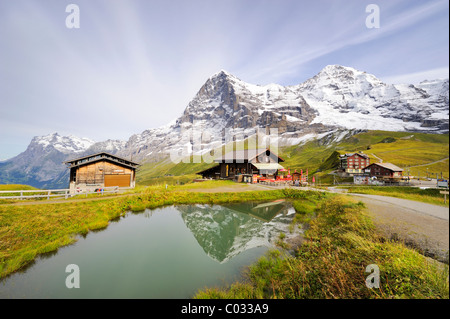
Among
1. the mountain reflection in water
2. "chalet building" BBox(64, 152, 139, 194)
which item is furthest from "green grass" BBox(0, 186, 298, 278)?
"chalet building" BBox(64, 152, 139, 194)

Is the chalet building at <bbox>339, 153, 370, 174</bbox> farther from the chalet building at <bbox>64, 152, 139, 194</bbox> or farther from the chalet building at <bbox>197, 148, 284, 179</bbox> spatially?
the chalet building at <bbox>64, 152, 139, 194</bbox>

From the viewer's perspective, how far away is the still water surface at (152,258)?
7.97 meters

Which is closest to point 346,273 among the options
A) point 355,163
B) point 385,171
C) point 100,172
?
point 100,172

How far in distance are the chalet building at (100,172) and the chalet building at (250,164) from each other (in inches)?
880

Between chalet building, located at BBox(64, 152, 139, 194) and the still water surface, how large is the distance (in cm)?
2174

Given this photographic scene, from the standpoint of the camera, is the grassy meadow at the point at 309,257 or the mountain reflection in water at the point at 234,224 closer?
the grassy meadow at the point at 309,257

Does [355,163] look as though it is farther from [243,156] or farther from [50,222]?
[50,222]

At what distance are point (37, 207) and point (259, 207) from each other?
23416mm

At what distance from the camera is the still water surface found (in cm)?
797

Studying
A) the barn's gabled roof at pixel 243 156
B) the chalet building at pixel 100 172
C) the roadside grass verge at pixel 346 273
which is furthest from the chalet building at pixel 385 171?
the chalet building at pixel 100 172

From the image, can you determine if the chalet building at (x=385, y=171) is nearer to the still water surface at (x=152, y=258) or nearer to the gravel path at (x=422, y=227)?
the still water surface at (x=152, y=258)

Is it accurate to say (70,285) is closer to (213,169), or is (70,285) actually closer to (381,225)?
(381,225)

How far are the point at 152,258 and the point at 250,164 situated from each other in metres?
35.5

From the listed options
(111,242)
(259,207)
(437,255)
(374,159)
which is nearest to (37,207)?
(111,242)
